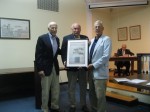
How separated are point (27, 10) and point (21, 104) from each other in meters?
2.61

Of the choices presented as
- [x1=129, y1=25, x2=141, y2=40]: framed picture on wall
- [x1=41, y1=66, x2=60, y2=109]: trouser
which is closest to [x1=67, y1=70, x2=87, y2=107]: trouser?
[x1=41, y1=66, x2=60, y2=109]: trouser

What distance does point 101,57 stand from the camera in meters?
2.73

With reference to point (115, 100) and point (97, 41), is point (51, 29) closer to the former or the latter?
point (97, 41)

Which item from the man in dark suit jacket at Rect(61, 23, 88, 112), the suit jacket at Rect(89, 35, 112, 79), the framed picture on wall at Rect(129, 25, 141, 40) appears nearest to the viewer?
the suit jacket at Rect(89, 35, 112, 79)

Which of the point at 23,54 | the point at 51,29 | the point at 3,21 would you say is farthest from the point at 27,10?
the point at 51,29

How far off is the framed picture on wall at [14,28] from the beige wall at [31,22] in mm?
102

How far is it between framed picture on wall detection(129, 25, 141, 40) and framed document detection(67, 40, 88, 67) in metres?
4.81

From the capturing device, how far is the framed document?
298 cm

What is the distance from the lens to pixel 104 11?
24.9ft

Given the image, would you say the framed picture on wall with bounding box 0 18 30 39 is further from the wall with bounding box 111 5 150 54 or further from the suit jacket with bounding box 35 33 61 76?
the wall with bounding box 111 5 150 54

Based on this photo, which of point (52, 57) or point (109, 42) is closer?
point (109, 42)

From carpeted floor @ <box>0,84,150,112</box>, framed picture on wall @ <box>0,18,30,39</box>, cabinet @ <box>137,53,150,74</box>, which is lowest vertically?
carpeted floor @ <box>0,84,150,112</box>

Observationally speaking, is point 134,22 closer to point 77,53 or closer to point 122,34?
point 122,34

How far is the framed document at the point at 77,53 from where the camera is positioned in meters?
2.98
